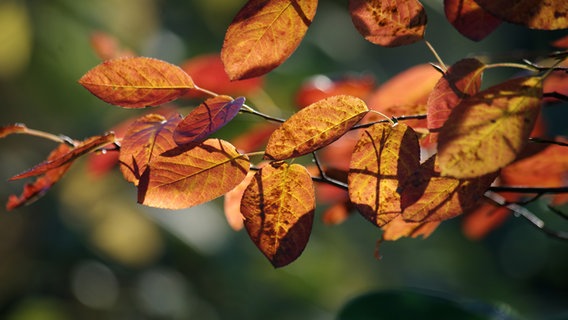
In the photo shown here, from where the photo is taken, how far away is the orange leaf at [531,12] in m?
0.31

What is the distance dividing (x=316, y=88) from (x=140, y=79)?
0.39 meters

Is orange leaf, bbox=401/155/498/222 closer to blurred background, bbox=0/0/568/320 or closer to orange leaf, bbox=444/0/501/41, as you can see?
orange leaf, bbox=444/0/501/41

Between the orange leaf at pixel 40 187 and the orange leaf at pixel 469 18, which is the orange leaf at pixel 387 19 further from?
the orange leaf at pixel 40 187

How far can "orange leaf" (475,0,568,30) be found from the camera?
0.31 metres

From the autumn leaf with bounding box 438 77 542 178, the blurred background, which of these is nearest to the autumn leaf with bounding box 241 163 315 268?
the autumn leaf with bounding box 438 77 542 178

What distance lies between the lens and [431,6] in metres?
3.54

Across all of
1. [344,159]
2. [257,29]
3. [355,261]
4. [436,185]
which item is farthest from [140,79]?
[355,261]

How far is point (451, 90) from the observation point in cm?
33

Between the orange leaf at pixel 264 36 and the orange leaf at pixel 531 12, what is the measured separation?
10cm

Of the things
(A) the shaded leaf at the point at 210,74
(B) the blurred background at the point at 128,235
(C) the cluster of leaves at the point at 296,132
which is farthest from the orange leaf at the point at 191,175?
(B) the blurred background at the point at 128,235

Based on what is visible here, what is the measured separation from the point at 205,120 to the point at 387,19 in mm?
119

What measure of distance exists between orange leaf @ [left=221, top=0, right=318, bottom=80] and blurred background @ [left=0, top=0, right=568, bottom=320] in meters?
2.11

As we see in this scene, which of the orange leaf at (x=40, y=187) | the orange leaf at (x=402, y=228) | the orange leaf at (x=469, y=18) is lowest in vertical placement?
the orange leaf at (x=402, y=228)

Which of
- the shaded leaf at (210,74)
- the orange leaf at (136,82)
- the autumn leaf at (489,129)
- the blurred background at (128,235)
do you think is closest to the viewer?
the autumn leaf at (489,129)
